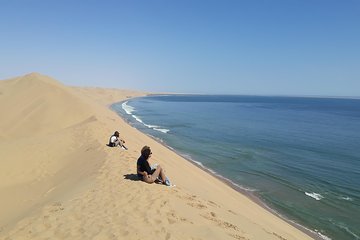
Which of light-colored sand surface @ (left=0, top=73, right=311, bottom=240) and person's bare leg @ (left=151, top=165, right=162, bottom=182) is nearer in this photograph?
light-colored sand surface @ (left=0, top=73, right=311, bottom=240)

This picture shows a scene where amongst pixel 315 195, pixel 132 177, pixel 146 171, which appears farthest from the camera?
pixel 315 195

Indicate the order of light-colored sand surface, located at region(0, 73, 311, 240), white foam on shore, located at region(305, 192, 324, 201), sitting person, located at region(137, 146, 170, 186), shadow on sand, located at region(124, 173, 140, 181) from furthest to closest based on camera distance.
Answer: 1. white foam on shore, located at region(305, 192, 324, 201)
2. shadow on sand, located at region(124, 173, 140, 181)
3. sitting person, located at region(137, 146, 170, 186)
4. light-colored sand surface, located at region(0, 73, 311, 240)

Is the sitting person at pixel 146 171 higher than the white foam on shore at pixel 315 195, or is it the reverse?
the sitting person at pixel 146 171

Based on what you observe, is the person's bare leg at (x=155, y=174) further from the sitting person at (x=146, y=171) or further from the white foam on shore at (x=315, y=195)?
the white foam on shore at (x=315, y=195)

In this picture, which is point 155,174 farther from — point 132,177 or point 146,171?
point 132,177

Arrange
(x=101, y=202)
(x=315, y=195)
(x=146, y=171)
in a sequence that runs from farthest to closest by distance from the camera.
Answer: (x=315, y=195)
(x=146, y=171)
(x=101, y=202)

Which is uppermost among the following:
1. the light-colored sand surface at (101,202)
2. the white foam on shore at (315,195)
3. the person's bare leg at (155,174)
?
the person's bare leg at (155,174)

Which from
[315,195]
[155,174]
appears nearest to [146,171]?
[155,174]

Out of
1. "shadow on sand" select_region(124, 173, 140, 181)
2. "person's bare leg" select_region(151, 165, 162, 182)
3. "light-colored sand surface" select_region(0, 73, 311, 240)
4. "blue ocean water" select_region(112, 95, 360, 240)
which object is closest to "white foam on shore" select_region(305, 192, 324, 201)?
"blue ocean water" select_region(112, 95, 360, 240)

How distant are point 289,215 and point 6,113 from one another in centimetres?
3539

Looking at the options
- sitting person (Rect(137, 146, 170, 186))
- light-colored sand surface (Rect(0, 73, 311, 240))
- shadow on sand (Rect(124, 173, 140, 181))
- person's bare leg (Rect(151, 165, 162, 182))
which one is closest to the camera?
light-colored sand surface (Rect(0, 73, 311, 240))

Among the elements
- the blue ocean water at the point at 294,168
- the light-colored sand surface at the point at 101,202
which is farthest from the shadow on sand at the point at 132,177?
the blue ocean water at the point at 294,168

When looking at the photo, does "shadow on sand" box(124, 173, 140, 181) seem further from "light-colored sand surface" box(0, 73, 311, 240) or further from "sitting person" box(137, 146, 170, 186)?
"sitting person" box(137, 146, 170, 186)

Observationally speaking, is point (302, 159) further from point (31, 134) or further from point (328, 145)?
point (31, 134)
